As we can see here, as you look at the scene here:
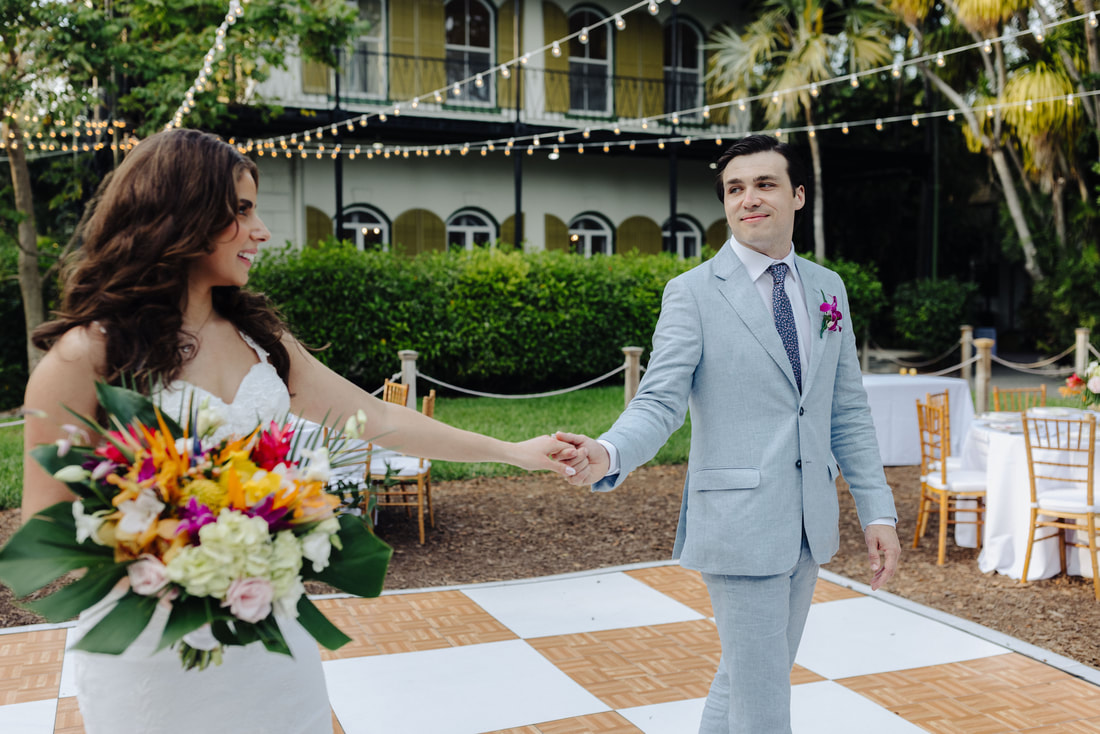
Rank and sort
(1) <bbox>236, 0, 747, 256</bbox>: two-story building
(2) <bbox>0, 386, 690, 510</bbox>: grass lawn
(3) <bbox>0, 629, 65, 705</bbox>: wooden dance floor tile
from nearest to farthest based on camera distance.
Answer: (3) <bbox>0, 629, 65, 705</bbox>: wooden dance floor tile, (2) <bbox>0, 386, 690, 510</bbox>: grass lawn, (1) <bbox>236, 0, 747, 256</bbox>: two-story building

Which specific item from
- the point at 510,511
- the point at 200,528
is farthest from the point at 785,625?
the point at 510,511

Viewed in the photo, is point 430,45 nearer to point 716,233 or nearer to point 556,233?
point 556,233

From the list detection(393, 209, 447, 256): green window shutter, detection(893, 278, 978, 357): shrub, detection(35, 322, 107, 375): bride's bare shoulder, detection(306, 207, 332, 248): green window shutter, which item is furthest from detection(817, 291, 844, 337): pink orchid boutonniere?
detection(893, 278, 978, 357): shrub

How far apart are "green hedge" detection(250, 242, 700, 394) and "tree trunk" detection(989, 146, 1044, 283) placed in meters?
5.86

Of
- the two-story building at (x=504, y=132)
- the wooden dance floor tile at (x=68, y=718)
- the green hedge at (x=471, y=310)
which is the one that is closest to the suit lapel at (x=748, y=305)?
the wooden dance floor tile at (x=68, y=718)

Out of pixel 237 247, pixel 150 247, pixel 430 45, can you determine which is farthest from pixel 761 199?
pixel 430 45

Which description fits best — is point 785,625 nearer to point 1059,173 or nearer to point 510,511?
point 510,511

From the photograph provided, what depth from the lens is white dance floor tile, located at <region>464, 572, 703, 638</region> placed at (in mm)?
4531

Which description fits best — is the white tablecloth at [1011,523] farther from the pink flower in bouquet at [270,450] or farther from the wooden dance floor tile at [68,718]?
the pink flower in bouquet at [270,450]

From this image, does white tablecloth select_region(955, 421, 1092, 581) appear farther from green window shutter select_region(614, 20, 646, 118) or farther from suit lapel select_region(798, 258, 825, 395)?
green window shutter select_region(614, 20, 646, 118)

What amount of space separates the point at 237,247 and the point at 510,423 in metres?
8.69

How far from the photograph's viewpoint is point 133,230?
1.82 metres

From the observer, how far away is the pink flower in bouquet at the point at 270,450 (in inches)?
58.3

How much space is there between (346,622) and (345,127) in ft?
40.7
